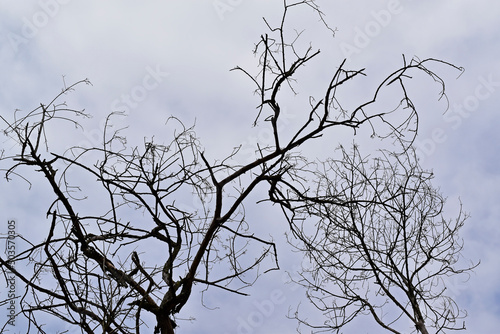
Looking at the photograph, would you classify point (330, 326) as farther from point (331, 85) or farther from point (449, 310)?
point (331, 85)

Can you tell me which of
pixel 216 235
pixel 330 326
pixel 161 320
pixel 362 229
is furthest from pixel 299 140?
pixel 330 326

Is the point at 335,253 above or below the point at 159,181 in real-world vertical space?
above

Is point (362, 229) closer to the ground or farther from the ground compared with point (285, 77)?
farther from the ground

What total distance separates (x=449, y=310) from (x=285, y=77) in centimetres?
297

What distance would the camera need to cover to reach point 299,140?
3.05 metres

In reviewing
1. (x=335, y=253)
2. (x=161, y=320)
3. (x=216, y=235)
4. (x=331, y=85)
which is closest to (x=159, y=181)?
(x=216, y=235)

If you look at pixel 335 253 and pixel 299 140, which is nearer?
pixel 299 140

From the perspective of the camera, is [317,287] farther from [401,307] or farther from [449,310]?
[449,310]

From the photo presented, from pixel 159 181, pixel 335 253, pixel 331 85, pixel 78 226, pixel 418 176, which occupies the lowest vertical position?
pixel 78 226

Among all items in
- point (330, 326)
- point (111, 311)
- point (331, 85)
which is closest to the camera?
point (111, 311)

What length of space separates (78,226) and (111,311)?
2.25 ft

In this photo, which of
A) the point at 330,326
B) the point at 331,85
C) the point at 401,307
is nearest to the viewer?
the point at 331,85

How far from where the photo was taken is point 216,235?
10.4 feet

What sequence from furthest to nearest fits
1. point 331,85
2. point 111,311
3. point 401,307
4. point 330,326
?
point 330,326, point 401,307, point 331,85, point 111,311
